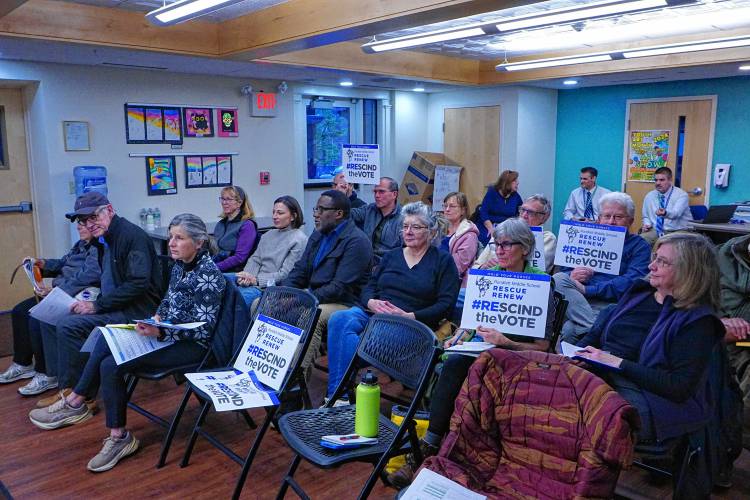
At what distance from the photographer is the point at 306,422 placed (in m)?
2.56

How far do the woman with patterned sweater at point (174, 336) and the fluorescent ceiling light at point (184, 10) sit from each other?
3.79 ft

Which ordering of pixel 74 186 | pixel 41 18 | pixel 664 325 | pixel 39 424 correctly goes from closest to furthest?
1. pixel 664 325
2. pixel 39 424
3. pixel 41 18
4. pixel 74 186

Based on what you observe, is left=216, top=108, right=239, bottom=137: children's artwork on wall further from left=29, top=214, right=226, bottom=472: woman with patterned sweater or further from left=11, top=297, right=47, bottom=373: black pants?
left=29, top=214, right=226, bottom=472: woman with patterned sweater

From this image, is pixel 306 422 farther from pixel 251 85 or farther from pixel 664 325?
pixel 251 85

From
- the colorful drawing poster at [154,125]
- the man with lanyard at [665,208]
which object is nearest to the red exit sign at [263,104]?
the colorful drawing poster at [154,125]

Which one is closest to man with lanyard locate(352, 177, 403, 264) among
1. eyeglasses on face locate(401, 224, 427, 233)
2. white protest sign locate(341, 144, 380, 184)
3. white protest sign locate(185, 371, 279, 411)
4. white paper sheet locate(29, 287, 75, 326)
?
white protest sign locate(341, 144, 380, 184)

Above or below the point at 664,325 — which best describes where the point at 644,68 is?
above

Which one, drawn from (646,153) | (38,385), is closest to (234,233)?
(38,385)

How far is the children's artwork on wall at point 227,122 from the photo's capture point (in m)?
7.02

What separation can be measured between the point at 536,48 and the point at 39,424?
569 cm

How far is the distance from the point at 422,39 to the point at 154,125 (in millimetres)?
3197

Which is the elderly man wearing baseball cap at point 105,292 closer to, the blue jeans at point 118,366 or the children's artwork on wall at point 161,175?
the blue jeans at point 118,366

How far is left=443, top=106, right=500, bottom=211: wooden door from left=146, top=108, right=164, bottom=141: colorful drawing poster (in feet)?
13.9

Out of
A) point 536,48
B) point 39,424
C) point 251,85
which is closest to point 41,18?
point 39,424
